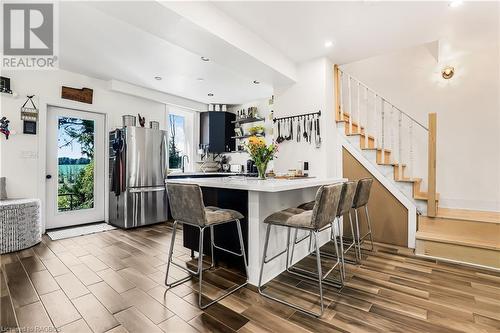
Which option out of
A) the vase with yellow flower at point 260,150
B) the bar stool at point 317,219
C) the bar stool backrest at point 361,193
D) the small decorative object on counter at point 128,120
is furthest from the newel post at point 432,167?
the small decorative object on counter at point 128,120

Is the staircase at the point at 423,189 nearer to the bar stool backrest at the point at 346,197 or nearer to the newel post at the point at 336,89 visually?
the newel post at the point at 336,89

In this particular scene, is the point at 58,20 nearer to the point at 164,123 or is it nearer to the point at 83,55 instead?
the point at 83,55

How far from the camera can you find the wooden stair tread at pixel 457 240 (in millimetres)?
2689

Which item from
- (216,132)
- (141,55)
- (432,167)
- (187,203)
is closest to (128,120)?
(141,55)

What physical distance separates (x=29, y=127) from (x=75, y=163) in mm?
912

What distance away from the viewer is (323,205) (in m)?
1.84

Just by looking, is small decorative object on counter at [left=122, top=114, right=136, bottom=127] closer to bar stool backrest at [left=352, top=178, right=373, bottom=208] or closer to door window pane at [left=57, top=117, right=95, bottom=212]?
door window pane at [left=57, top=117, right=95, bottom=212]

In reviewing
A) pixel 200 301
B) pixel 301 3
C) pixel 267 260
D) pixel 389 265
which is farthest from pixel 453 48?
pixel 200 301

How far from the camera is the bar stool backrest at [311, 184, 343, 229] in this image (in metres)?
1.81

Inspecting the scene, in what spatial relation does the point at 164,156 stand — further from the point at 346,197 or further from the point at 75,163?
the point at 346,197

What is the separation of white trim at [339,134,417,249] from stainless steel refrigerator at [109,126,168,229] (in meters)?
3.46

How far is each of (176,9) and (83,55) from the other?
2373mm

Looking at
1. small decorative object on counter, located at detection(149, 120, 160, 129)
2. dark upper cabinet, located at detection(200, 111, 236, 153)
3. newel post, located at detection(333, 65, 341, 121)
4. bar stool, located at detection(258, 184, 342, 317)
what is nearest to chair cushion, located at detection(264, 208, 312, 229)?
bar stool, located at detection(258, 184, 342, 317)

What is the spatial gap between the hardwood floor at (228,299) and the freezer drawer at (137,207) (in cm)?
137
